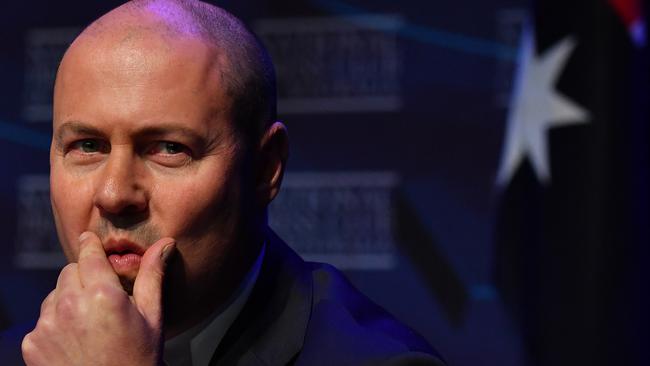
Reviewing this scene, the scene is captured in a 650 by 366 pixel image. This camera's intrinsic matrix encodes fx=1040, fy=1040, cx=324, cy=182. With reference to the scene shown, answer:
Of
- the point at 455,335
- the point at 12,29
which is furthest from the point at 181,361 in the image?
the point at 12,29

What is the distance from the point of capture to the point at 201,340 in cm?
150

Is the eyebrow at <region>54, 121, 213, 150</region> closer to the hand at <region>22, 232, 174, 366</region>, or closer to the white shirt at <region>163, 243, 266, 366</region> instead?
the hand at <region>22, 232, 174, 366</region>

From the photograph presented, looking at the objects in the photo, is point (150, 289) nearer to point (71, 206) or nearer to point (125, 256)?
point (125, 256)

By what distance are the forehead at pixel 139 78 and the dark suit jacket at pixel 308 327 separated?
1.10 feet

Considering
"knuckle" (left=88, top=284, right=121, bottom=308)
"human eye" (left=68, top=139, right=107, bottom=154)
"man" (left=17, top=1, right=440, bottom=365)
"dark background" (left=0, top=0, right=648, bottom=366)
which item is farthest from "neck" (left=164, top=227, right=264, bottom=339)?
"dark background" (left=0, top=0, right=648, bottom=366)

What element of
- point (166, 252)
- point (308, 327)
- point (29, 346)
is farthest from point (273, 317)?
point (29, 346)

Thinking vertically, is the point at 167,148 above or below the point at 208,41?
below

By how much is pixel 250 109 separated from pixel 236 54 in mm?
79

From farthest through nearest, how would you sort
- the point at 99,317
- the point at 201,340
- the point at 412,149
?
the point at 412,149 < the point at 201,340 < the point at 99,317

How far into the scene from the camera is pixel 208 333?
150cm

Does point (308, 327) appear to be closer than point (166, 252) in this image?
No

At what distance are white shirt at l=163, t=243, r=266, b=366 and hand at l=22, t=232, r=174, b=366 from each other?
174 millimetres

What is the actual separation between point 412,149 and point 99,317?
6.03 feet

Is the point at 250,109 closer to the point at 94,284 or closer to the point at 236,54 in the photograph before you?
the point at 236,54
